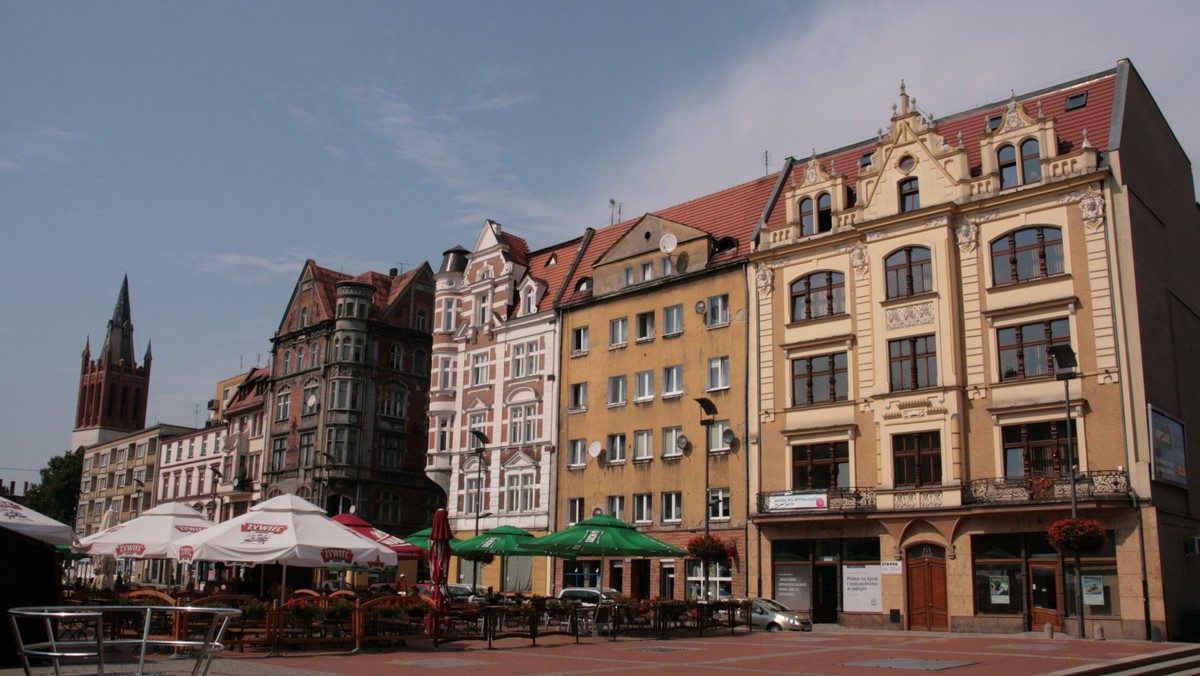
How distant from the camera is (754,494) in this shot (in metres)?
38.6

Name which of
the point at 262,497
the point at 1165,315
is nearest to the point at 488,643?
the point at 1165,315

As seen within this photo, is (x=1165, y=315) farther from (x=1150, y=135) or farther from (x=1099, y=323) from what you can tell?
(x=1150, y=135)

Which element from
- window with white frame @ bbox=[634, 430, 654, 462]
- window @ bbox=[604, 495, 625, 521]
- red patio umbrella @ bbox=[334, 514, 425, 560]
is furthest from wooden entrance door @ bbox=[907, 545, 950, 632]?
red patio umbrella @ bbox=[334, 514, 425, 560]

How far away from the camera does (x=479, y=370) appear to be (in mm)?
51500

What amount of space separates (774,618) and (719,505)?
8.35 metres

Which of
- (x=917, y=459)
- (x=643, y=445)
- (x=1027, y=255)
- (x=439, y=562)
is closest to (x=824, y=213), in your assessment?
(x=1027, y=255)

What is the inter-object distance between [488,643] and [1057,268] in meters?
21.6

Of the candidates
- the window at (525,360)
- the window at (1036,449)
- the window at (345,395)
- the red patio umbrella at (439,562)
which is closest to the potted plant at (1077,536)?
the window at (1036,449)

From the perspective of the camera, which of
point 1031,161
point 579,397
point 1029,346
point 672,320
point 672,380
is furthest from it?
point 579,397

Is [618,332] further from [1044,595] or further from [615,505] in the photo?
[1044,595]

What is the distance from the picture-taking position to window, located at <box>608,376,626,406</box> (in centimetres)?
4484

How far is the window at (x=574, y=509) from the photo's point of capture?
45.1 meters

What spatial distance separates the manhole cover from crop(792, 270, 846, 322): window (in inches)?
752

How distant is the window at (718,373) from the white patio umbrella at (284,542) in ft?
64.4
